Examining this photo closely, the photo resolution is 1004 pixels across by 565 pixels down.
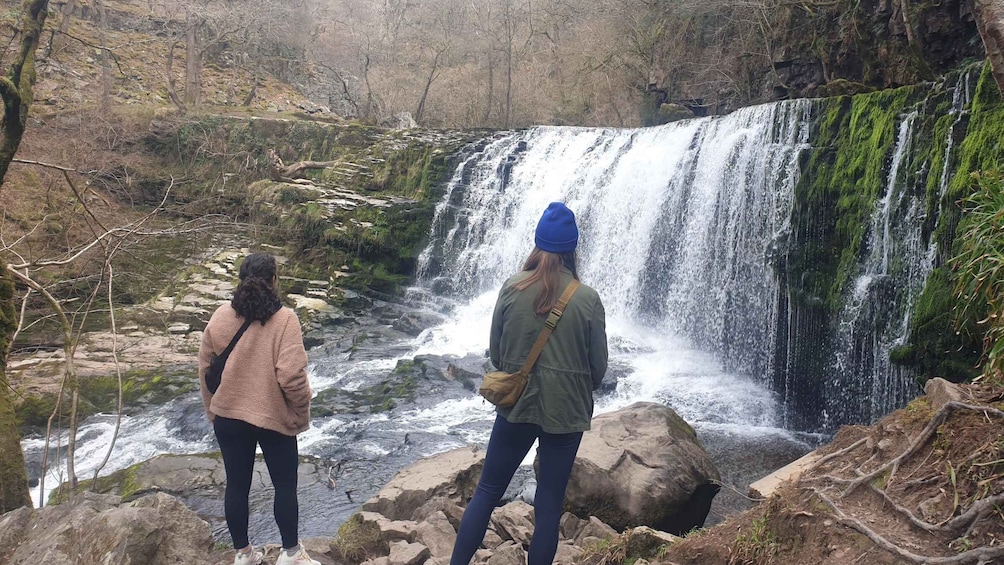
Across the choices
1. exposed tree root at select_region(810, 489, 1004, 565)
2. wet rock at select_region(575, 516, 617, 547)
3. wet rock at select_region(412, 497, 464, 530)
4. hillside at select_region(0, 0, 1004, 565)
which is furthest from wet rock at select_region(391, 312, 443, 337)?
exposed tree root at select_region(810, 489, 1004, 565)

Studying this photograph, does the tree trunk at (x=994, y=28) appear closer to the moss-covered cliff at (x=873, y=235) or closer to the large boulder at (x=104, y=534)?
the moss-covered cliff at (x=873, y=235)

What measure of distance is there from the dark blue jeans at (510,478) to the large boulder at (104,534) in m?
1.46

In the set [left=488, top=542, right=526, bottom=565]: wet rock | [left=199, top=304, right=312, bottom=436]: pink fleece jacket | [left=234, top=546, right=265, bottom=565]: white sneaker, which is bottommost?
[left=488, top=542, right=526, bottom=565]: wet rock

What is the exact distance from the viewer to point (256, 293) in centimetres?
285

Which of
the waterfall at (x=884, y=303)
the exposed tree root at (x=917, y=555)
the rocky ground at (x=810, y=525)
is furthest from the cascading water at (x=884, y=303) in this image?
the exposed tree root at (x=917, y=555)

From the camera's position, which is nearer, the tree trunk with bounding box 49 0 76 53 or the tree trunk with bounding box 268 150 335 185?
the tree trunk with bounding box 49 0 76 53

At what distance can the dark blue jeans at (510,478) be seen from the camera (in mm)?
2504

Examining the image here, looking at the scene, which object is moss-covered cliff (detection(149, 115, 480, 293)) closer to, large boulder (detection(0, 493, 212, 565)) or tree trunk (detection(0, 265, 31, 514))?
tree trunk (detection(0, 265, 31, 514))

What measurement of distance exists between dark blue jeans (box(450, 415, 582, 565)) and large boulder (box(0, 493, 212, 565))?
146 cm

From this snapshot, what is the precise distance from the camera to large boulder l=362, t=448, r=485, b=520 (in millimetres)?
4660

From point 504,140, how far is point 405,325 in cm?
626

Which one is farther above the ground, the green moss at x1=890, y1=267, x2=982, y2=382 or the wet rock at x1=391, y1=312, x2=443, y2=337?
the green moss at x1=890, y1=267, x2=982, y2=382

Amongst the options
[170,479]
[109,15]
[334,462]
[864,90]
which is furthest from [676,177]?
[109,15]

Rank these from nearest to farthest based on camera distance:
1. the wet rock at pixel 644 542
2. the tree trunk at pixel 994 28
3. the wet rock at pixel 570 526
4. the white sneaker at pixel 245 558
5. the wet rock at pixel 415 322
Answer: the tree trunk at pixel 994 28 → the white sneaker at pixel 245 558 → the wet rock at pixel 644 542 → the wet rock at pixel 570 526 → the wet rock at pixel 415 322
